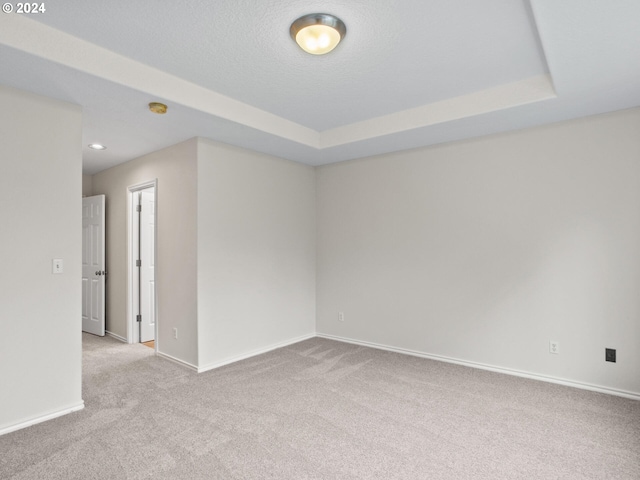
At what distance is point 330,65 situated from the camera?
259 cm

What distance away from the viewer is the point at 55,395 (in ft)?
8.82

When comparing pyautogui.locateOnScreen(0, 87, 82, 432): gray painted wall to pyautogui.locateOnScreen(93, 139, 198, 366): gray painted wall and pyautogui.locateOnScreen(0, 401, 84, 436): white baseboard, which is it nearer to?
pyautogui.locateOnScreen(0, 401, 84, 436): white baseboard

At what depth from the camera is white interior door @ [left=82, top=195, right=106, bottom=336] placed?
5039 mm

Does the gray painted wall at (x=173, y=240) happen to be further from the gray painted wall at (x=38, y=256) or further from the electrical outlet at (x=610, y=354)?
the electrical outlet at (x=610, y=354)

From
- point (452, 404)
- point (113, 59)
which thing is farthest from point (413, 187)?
point (113, 59)

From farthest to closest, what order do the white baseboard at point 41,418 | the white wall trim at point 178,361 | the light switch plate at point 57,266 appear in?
the white wall trim at point 178,361 < the light switch plate at point 57,266 < the white baseboard at point 41,418

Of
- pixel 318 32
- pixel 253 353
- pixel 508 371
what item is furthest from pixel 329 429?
pixel 318 32

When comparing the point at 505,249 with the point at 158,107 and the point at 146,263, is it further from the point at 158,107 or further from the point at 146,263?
the point at 146,263

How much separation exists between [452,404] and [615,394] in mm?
1397

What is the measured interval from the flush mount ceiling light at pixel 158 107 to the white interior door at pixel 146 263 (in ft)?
6.73

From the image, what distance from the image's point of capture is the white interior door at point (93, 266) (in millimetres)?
5039

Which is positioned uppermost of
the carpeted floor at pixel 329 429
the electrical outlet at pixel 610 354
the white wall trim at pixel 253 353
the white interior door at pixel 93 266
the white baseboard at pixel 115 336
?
the white interior door at pixel 93 266

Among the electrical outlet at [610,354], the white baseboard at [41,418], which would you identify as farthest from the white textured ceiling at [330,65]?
the white baseboard at [41,418]

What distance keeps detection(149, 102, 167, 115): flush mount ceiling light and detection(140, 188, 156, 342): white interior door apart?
2051 millimetres
